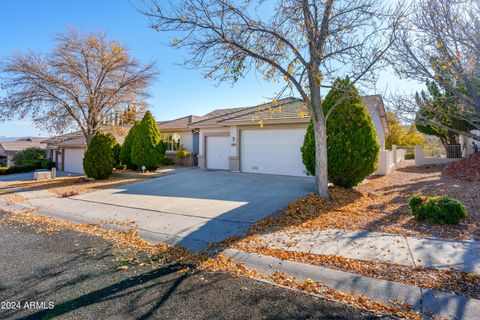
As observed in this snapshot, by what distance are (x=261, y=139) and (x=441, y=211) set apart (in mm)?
10091

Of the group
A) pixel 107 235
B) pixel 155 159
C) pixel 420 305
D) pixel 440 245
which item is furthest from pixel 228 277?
pixel 155 159

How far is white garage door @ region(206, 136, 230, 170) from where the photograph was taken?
675 inches

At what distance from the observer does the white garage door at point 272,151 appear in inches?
542

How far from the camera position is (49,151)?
30.6 metres

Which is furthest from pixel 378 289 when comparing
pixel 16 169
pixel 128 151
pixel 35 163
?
pixel 35 163

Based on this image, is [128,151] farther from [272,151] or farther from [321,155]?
[321,155]

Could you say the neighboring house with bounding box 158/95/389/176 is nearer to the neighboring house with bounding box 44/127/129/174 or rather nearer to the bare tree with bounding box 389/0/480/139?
the bare tree with bounding box 389/0/480/139

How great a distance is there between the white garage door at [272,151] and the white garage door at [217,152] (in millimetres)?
1662

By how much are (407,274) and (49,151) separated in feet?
120

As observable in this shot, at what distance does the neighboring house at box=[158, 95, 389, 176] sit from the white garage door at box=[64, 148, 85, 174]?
12818 millimetres

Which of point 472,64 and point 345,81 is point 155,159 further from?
point 472,64

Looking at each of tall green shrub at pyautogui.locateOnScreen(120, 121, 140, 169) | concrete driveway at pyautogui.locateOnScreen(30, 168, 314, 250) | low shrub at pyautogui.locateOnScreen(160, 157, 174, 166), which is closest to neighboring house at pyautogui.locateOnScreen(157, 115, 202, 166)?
low shrub at pyautogui.locateOnScreen(160, 157, 174, 166)

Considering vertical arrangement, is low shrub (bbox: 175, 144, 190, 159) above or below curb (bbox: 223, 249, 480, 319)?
above

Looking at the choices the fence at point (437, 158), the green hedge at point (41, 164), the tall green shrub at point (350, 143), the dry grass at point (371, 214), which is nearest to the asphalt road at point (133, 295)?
the dry grass at point (371, 214)
